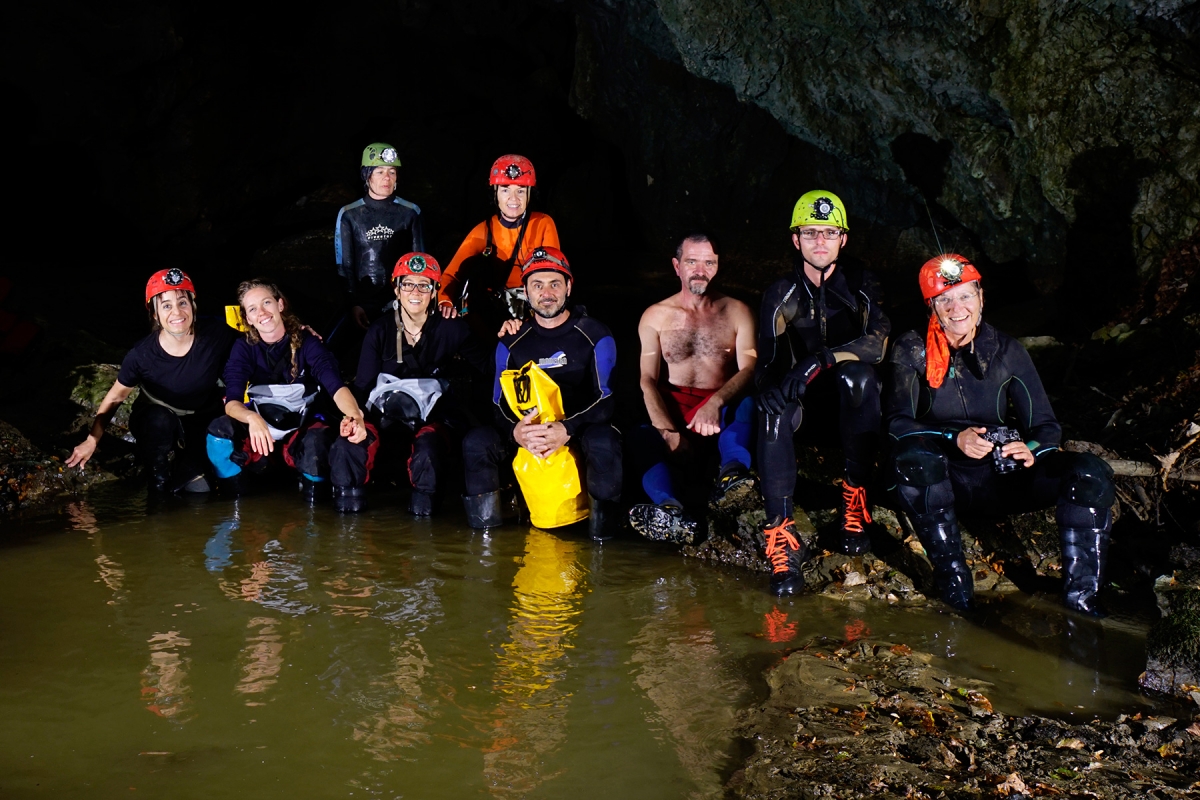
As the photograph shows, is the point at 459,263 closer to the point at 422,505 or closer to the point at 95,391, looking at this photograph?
the point at 422,505

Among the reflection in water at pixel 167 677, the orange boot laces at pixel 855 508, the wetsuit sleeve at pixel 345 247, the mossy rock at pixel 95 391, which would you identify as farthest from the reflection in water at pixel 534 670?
the mossy rock at pixel 95 391

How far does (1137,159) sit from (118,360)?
8.36 metres

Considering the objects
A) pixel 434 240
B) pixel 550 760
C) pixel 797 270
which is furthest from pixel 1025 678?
pixel 434 240

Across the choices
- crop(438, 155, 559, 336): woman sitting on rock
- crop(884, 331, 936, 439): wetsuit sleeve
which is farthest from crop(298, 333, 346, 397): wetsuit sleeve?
crop(884, 331, 936, 439): wetsuit sleeve

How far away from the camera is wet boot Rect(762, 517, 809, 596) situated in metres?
4.88

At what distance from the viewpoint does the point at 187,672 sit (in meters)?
3.91

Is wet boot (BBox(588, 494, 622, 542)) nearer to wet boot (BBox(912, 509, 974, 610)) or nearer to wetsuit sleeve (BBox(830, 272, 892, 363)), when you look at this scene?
wetsuit sleeve (BBox(830, 272, 892, 363))

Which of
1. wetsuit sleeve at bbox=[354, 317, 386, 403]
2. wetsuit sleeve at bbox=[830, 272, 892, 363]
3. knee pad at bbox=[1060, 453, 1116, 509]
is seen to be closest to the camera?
knee pad at bbox=[1060, 453, 1116, 509]

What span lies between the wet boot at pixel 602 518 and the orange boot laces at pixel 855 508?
131 cm

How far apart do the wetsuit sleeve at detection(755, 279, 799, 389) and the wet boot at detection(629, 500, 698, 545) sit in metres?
0.88

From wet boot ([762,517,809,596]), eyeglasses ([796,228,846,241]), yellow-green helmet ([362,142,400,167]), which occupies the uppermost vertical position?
yellow-green helmet ([362,142,400,167])

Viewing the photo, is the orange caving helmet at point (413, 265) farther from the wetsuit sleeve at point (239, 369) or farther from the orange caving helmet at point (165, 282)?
the orange caving helmet at point (165, 282)

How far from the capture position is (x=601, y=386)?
600 centimetres

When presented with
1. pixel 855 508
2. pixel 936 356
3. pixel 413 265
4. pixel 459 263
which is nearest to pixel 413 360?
pixel 413 265
